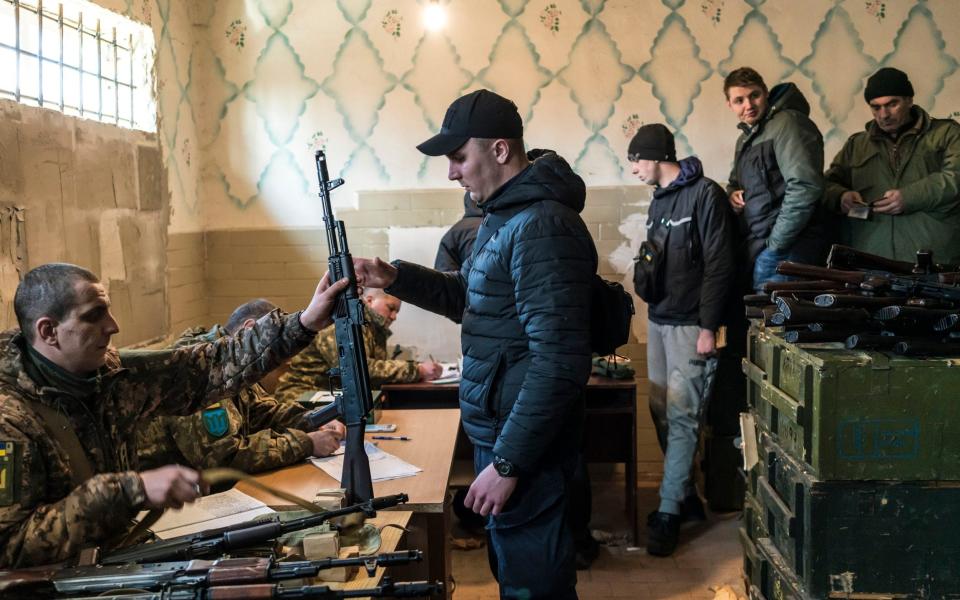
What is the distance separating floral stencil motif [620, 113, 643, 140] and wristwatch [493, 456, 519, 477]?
2.98 m

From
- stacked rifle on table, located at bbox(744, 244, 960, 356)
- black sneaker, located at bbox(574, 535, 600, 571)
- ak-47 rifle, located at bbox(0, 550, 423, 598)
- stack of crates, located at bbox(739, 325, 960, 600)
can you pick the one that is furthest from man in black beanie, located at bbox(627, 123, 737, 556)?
ak-47 rifle, located at bbox(0, 550, 423, 598)

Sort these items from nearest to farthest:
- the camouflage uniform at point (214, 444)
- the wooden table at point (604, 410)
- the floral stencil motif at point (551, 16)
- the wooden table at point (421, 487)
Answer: the wooden table at point (421, 487)
the camouflage uniform at point (214, 444)
the wooden table at point (604, 410)
the floral stencil motif at point (551, 16)

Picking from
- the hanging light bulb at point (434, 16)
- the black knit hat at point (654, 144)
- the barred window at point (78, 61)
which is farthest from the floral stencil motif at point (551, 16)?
the barred window at point (78, 61)

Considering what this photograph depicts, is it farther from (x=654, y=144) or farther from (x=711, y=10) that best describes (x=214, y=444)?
(x=711, y=10)

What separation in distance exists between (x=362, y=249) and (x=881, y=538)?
11.3 ft

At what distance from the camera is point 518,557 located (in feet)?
7.63

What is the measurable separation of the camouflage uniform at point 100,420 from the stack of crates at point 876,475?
128 cm

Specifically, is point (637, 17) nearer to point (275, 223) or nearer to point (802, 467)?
point (275, 223)

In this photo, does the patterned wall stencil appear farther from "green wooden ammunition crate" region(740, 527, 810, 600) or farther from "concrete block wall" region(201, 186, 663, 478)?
"green wooden ammunition crate" region(740, 527, 810, 600)

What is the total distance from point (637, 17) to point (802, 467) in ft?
10.7

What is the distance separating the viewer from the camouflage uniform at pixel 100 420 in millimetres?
1750

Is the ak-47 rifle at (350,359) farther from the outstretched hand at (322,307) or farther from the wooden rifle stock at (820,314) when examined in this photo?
the wooden rifle stock at (820,314)

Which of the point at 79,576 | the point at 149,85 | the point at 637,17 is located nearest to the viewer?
the point at 79,576

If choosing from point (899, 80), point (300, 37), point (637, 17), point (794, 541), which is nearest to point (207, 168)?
point (300, 37)
